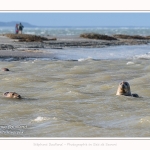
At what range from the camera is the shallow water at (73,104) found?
10.8m

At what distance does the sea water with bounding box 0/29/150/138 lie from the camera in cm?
1080

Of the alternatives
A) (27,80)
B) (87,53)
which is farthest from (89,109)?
(87,53)

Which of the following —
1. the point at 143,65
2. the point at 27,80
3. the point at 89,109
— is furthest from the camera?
the point at 143,65

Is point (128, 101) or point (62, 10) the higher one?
point (62, 10)

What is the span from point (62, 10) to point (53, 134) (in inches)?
93.1

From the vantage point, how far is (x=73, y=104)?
13.7 m

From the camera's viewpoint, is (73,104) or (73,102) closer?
(73,104)

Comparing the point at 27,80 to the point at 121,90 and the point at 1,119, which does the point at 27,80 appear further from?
the point at 1,119

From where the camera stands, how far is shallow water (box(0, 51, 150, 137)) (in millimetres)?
10773

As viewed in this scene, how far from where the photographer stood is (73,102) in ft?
45.9

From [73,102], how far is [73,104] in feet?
0.88

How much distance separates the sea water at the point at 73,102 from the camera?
10805mm

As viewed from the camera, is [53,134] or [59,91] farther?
[59,91]

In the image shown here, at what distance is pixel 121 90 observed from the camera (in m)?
14.8
